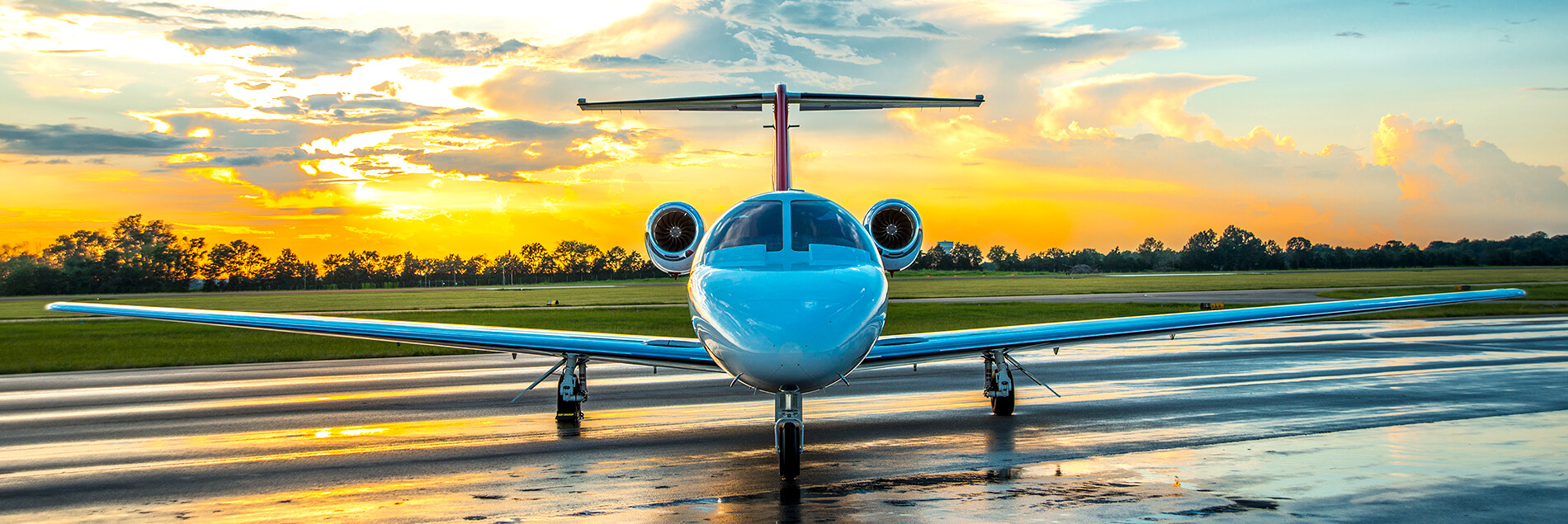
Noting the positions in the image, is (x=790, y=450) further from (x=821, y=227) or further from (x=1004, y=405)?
(x=1004, y=405)

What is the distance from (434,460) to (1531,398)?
13.2 meters

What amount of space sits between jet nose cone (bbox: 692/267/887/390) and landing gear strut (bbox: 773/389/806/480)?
633 mm

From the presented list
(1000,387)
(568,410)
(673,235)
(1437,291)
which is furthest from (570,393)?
(1437,291)

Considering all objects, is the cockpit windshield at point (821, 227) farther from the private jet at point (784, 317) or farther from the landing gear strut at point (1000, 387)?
the landing gear strut at point (1000, 387)

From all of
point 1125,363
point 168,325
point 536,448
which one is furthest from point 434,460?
point 168,325

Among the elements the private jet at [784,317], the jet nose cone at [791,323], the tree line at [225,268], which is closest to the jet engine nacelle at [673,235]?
the private jet at [784,317]

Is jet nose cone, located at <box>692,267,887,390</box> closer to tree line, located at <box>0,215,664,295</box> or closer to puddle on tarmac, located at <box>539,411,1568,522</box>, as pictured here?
puddle on tarmac, located at <box>539,411,1568,522</box>

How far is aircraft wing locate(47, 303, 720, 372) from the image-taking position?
8664mm

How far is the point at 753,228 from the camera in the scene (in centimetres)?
Answer: 748

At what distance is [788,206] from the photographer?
765cm

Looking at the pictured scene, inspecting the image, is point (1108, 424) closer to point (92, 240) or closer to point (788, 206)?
point (788, 206)

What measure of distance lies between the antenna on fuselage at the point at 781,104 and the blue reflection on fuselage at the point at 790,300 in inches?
Answer: 191

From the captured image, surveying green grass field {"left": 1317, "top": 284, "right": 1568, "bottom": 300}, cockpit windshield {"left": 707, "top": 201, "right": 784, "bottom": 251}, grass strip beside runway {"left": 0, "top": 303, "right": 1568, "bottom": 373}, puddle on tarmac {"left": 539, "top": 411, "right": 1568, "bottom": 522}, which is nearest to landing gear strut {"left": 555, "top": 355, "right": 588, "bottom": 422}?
cockpit windshield {"left": 707, "top": 201, "right": 784, "bottom": 251}

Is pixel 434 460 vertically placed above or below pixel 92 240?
below
